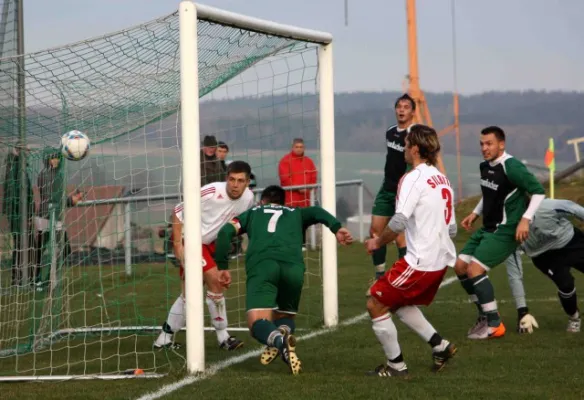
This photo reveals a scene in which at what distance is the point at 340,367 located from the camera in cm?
814

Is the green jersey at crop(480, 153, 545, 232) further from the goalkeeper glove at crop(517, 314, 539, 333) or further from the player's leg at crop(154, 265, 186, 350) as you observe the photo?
the player's leg at crop(154, 265, 186, 350)

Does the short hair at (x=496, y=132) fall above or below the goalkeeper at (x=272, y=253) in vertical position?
above

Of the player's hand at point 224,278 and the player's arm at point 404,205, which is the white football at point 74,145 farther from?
the player's arm at point 404,205

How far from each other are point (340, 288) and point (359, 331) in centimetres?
409

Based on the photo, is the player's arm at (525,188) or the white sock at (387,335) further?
the player's arm at (525,188)

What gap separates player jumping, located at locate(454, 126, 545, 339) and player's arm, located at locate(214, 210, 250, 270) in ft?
7.55

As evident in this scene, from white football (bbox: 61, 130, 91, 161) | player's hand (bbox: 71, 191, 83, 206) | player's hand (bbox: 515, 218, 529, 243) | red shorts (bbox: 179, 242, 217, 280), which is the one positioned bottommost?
red shorts (bbox: 179, 242, 217, 280)

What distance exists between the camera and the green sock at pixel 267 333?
766 cm

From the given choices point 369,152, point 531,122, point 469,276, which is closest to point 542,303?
point 469,276

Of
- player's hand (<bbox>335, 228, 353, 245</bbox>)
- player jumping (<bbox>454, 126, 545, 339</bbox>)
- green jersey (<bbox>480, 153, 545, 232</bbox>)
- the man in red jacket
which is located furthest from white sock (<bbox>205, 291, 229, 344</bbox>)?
the man in red jacket

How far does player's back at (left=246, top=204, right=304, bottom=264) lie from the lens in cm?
813

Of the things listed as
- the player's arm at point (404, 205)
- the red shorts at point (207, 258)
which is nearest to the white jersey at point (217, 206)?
the red shorts at point (207, 258)

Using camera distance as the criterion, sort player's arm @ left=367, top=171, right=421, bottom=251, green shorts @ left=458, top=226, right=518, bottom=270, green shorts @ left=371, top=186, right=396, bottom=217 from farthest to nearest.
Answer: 1. green shorts @ left=371, top=186, right=396, bottom=217
2. green shorts @ left=458, top=226, right=518, bottom=270
3. player's arm @ left=367, top=171, right=421, bottom=251

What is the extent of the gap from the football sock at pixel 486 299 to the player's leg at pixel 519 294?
41 cm
